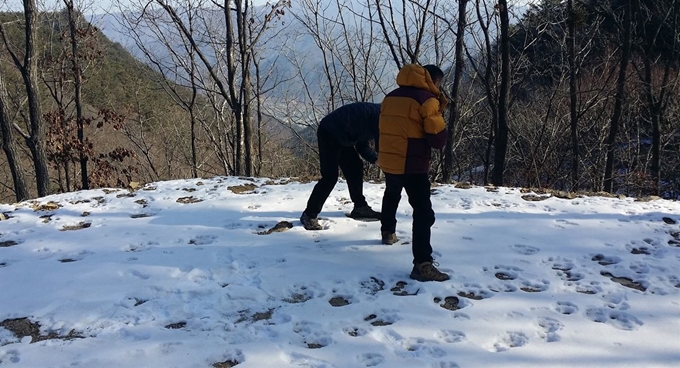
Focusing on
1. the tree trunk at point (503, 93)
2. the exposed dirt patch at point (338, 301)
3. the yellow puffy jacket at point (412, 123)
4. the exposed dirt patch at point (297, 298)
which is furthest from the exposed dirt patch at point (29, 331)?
the tree trunk at point (503, 93)

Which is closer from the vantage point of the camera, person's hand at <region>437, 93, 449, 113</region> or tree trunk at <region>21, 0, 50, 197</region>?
person's hand at <region>437, 93, 449, 113</region>

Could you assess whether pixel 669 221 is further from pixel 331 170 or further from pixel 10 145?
pixel 10 145

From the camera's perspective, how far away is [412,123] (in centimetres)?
375

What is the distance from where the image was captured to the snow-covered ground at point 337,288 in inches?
111

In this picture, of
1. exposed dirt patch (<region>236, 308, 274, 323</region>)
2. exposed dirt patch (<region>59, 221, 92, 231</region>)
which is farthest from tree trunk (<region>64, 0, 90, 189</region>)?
exposed dirt patch (<region>236, 308, 274, 323</region>)

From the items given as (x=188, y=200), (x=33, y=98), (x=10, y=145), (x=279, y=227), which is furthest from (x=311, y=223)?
(x=33, y=98)

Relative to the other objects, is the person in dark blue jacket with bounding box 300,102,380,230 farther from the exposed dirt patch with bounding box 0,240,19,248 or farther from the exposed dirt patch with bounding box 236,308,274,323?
the exposed dirt patch with bounding box 0,240,19,248

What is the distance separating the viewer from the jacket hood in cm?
372

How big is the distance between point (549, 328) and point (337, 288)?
154 cm

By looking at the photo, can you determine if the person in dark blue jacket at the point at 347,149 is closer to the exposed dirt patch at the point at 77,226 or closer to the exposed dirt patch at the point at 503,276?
the exposed dirt patch at the point at 503,276

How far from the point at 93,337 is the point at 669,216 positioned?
5645 millimetres

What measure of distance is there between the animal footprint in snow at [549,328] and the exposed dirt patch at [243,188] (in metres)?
4.65

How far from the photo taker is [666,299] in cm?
338

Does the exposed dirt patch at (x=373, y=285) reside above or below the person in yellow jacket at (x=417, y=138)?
below
